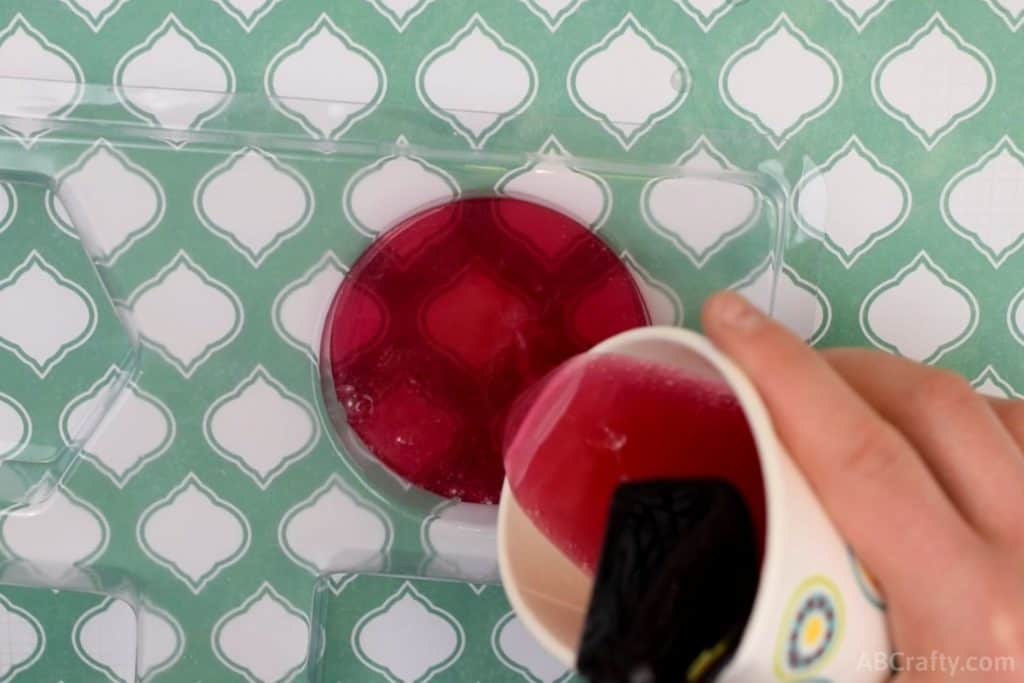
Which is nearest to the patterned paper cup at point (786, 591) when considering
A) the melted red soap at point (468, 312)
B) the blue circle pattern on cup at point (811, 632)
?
the blue circle pattern on cup at point (811, 632)

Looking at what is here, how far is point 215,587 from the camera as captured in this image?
0.58 m

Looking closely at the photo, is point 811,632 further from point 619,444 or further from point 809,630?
point 619,444

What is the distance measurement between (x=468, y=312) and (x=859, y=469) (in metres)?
0.26

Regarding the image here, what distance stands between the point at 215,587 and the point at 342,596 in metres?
0.08

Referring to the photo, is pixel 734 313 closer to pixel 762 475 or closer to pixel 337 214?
pixel 762 475

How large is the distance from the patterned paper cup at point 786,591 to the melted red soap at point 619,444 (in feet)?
0.04

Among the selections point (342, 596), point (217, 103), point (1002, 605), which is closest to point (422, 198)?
point (217, 103)

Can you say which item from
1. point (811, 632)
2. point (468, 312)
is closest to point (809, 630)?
point (811, 632)

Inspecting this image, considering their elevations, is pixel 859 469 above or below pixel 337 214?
below

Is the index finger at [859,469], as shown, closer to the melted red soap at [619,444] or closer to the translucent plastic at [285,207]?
the melted red soap at [619,444]

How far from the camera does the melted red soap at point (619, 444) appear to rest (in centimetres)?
40

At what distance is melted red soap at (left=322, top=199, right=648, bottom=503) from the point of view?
560 mm

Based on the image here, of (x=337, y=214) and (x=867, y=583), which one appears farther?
(x=337, y=214)

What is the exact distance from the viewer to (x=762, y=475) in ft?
1.27
